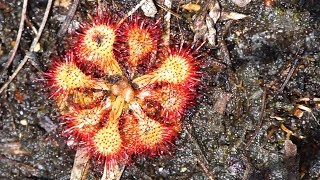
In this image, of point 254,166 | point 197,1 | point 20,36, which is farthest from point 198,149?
point 20,36

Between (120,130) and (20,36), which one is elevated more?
(20,36)

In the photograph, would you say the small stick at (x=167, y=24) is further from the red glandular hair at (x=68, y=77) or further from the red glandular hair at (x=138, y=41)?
the red glandular hair at (x=68, y=77)

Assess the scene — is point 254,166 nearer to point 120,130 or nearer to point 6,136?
point 120,130

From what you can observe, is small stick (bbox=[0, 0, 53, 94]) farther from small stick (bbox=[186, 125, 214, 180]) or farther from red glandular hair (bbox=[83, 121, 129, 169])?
small stick (bbox=[186, 125, 214, 180])

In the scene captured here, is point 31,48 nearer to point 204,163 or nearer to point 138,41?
point 138,41

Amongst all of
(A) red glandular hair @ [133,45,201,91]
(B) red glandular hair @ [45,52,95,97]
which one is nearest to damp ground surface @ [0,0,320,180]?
(A) red glandular hair @ [133,45,201,91]

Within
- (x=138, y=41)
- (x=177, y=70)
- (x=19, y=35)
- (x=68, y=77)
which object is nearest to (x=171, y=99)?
(x=177, y=70)
